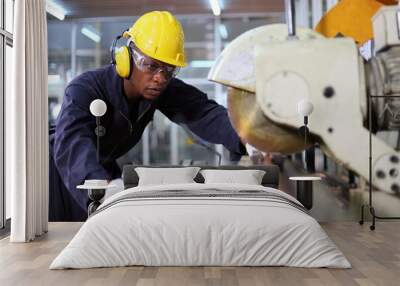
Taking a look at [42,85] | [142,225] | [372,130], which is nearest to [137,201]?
[142,225]

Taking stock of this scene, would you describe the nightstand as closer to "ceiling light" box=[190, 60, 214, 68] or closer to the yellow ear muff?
"ceiling light" box=[190, 60, 214, 68]

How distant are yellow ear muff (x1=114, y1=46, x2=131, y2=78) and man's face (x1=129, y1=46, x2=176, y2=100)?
0.17 ft

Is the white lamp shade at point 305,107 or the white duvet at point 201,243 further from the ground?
the white lamp shade at point 305,107

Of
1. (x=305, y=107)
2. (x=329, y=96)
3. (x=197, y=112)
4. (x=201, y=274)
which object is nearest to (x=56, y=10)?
→ (x=197, y=112)

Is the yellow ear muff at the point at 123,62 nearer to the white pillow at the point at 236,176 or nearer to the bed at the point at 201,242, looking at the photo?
the white pillow at the point at 236,176

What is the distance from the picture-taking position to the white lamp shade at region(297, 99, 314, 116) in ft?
18.2

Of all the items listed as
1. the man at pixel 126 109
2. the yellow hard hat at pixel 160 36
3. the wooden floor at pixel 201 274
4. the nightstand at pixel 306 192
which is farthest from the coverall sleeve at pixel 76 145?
the nightstand at pixel 306 192

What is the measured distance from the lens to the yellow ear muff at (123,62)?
18.6 ft

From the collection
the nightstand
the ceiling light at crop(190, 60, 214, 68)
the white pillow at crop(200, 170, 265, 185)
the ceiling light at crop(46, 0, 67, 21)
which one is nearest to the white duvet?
the white pillow at crop(200, 170, 265, 185)

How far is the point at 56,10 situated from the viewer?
5961 millimetres

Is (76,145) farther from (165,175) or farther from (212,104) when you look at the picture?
(212,104)

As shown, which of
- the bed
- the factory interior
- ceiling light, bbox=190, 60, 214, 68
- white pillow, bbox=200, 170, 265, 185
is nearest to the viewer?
the bed

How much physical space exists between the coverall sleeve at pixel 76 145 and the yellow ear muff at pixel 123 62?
35cm

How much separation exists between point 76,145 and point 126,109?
57cm
